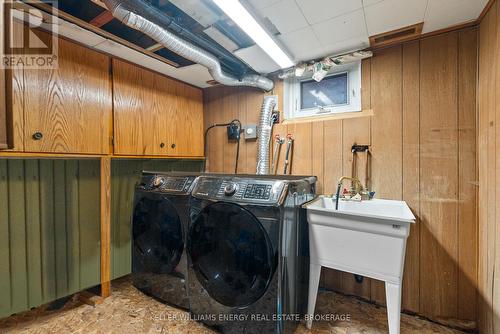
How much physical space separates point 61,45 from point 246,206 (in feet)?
5.49

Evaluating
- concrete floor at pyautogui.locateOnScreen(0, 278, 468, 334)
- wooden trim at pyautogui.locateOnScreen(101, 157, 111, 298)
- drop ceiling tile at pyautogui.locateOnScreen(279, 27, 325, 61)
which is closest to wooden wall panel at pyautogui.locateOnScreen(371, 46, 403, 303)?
concrete floor at pyautogui.locateOnScreen(0, 278, 468, 334)

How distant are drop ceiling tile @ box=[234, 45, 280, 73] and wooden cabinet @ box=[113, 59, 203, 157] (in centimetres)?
85

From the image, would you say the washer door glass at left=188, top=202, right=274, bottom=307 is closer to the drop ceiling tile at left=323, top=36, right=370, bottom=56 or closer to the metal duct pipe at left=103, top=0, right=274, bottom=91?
the metal duct pipe at left=103, top=0, right=274, bottom=91

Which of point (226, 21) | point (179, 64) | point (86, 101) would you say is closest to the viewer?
point (226, 21)

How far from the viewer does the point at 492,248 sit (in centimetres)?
127

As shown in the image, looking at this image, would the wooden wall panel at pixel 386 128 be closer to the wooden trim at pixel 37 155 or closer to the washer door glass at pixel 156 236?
the washer door glass at pixel 156 236

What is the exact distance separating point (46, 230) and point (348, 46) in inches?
107

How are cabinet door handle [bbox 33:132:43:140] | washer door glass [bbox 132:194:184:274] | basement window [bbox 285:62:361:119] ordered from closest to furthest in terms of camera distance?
1. cabinet door handle [bbox 33:132:43:140]
2. washer door glass [bbox 132:194:184:274]
3. basement window [bbox 285:62:361:119]

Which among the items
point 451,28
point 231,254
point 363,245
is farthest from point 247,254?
point 451,28

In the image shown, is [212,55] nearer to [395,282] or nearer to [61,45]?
[61,45]

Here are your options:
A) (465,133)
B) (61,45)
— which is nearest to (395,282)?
(465,133)

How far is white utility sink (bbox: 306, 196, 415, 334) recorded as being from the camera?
4.17 feet

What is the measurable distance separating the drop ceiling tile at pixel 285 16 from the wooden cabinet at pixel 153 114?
1.27 metres

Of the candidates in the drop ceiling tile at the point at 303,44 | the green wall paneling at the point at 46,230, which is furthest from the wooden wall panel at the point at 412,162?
the green wall paneling at the point at 46,230
